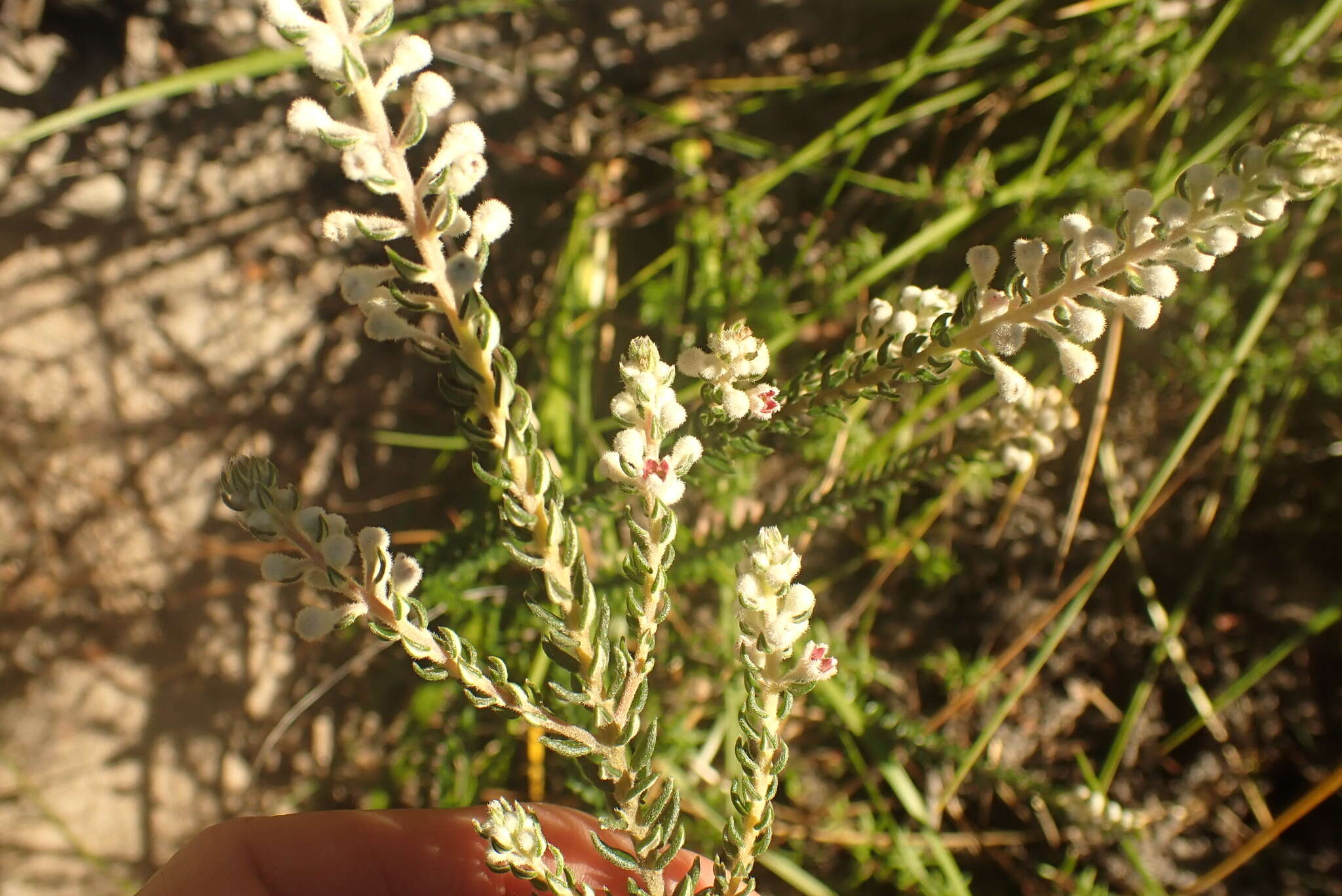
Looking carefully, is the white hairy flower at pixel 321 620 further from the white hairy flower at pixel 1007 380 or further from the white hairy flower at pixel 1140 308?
the white hairy flower at pixel 1140 308

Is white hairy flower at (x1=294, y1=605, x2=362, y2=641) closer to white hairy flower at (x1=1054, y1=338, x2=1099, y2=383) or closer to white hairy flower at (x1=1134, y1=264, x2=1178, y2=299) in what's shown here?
white hairy flower at (x1=1054, y1=338, x2=1099, y2=383)

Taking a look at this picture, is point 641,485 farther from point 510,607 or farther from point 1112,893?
point 1112,893

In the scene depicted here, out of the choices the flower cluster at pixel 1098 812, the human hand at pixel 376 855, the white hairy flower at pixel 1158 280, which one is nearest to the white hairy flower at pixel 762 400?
the white hairy flower at pixel 1158 280

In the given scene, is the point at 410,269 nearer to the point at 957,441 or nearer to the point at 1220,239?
the point at 1220,239

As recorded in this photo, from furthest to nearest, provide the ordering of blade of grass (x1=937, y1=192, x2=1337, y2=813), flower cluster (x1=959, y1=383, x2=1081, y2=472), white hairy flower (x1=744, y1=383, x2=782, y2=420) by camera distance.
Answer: blade of grass (x1=937, y1=192, x2=1337, y2=813), flower cluster (x1=959, y1=383, x2=1081, y2=472), white hairy flower (x1=744, y1=383, x2=782, y2=420)

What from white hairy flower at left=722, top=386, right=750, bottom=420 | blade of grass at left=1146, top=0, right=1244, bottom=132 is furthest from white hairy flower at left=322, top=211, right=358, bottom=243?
blade of grass at left=1146, top=0, right=1244, bottom=132

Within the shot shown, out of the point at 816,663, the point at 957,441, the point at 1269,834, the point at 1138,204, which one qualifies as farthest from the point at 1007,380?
the point at 1269,834

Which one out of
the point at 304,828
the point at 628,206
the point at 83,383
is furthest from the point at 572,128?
the point at 304,828
